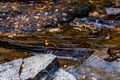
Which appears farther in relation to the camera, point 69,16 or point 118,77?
point 69,16

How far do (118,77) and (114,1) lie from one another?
559 centimetres

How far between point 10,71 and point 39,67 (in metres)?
0.71

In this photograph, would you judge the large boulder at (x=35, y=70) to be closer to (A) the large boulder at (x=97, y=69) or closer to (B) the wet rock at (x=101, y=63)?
(A) the large boulder at (x=97, y=69)

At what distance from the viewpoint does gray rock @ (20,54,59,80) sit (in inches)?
251

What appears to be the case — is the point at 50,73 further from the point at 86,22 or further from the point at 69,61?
the point at 86,22

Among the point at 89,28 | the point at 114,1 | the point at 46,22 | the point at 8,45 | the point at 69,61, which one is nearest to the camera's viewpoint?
the point at 69,61

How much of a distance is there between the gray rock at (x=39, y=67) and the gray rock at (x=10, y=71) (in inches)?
5.5

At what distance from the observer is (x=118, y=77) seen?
680cm

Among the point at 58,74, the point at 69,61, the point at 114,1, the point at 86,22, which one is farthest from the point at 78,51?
the point at 114,1

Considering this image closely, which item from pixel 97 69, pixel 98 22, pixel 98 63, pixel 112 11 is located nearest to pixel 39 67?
pixel 97 69

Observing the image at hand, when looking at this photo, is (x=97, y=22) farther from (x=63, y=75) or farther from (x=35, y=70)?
(x=35, y=70)

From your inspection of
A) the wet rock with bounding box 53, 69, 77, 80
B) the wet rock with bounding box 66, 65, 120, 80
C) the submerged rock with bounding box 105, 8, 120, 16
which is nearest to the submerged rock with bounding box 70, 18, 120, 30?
the submerged rock with bounding box 105, 8, 120, 16

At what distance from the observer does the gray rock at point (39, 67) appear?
638 centimetres

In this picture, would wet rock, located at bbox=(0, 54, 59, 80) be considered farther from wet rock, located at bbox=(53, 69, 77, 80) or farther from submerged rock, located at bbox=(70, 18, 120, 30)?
submerged rock, located at bbox=(70, 18, 120, 30)
